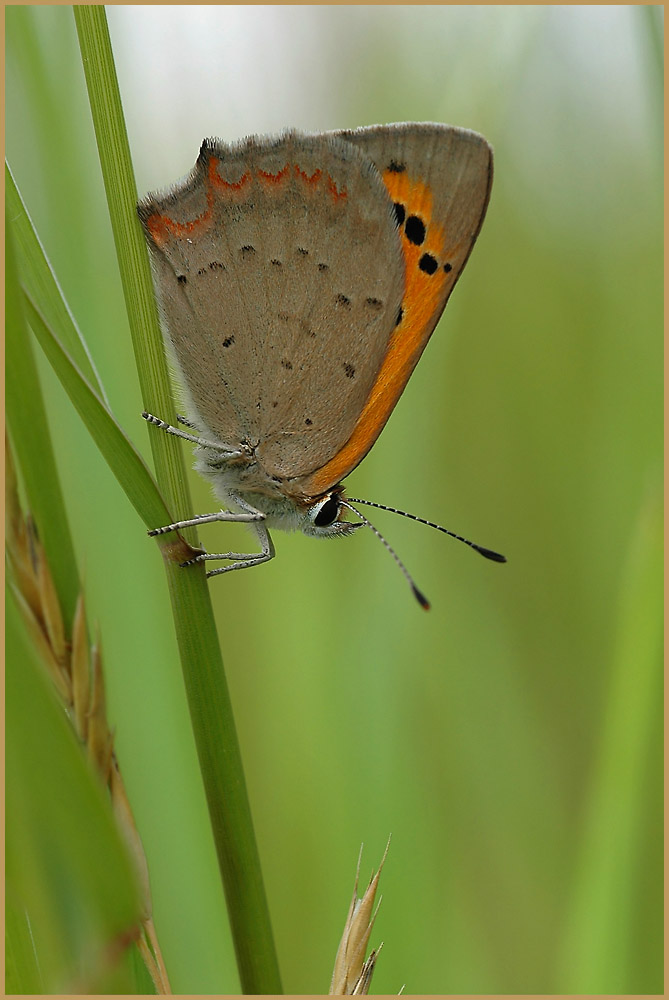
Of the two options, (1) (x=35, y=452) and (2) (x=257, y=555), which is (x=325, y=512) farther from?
(1) (x=35, y=452)

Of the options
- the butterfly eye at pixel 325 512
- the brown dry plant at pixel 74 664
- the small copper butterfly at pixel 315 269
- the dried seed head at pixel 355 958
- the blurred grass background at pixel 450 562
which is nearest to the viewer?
the brown dry plant at pixel 74 664

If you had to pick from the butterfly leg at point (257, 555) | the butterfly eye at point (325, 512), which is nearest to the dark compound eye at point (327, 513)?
the butterfly eye at point (325, 512)

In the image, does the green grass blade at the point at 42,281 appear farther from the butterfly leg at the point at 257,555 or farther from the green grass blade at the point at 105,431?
the butterfly leg at the point at 257,555

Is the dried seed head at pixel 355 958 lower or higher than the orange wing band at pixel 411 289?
lower

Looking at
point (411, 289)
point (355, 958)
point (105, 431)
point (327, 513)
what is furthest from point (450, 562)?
point (105, 431)

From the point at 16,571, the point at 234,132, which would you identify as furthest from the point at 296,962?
the point at 234,132

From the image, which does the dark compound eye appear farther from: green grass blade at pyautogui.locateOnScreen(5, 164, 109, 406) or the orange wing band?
green grass blade at pyautogui.locateOnScreen(5, 164, 109, 406)

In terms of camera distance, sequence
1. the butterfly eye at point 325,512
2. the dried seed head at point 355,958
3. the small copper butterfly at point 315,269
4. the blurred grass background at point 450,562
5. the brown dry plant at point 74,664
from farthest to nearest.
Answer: the butterfly eye at point 325,512, the small copper butterfly at point 315,269, the blurred grass background at point 450,562, the dried seed head at point 355,958, the brown dry plant at point 74,664

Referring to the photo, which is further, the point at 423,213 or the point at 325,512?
the point at 325,512
